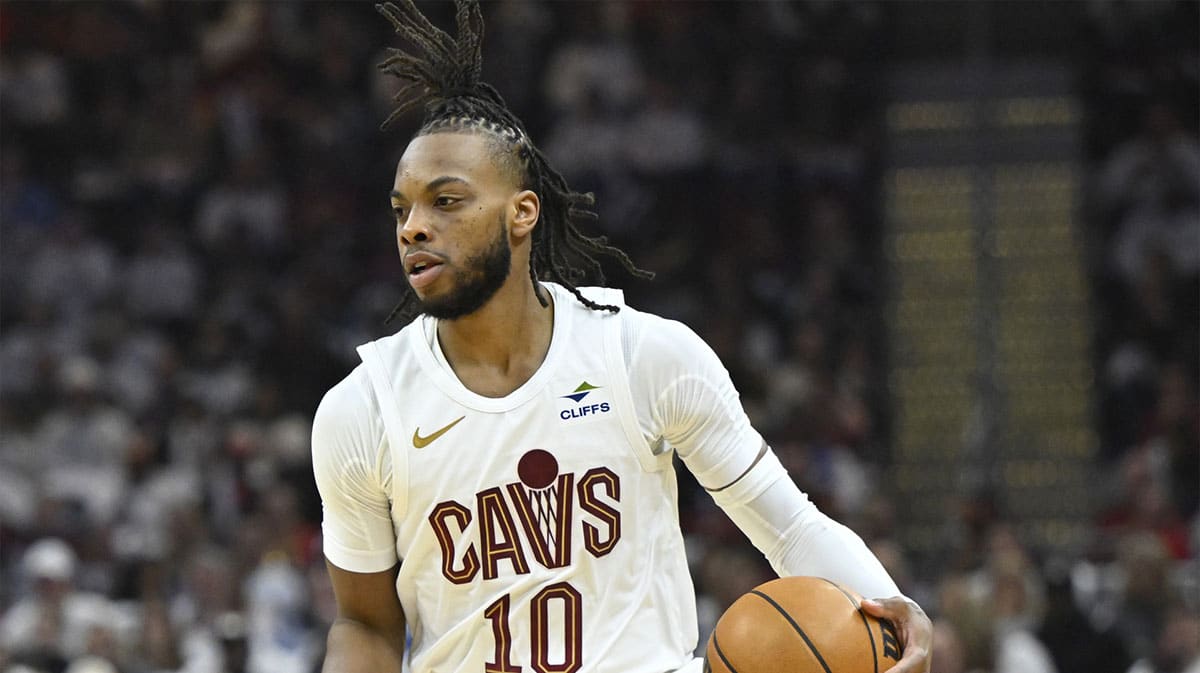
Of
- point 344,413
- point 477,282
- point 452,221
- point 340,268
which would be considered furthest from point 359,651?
point 340,268

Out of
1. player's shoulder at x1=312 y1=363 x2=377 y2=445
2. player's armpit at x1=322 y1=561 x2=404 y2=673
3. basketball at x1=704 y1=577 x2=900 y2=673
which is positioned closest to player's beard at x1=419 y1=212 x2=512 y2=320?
player's shoulder at x1=312 y1=363 x2=377 y2=445

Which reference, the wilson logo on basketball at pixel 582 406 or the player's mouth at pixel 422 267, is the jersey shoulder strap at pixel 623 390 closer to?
the wilson logo on basketball at pixel 582 406

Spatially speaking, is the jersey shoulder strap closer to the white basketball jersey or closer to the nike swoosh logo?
the white basketball jersey

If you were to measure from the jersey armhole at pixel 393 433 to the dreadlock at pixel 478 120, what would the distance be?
0.24 m

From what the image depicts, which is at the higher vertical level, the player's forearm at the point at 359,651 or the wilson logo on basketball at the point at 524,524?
the wilson logo on basketball at the point at 524,524

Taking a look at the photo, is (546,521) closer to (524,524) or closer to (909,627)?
(524,524)

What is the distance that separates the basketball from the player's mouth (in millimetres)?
936

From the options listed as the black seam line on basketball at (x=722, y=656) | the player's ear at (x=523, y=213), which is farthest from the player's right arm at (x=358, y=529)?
the black seam line on basketball at (x=722, y=656)

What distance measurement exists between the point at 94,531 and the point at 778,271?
179 inches

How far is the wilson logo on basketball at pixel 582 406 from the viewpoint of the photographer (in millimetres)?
3863

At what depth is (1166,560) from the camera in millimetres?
8797

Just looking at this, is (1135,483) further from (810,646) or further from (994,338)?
(810,646)

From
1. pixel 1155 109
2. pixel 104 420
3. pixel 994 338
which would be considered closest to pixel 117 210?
pixel 104 420

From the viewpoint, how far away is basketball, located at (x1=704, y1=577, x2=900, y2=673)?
361 cm
